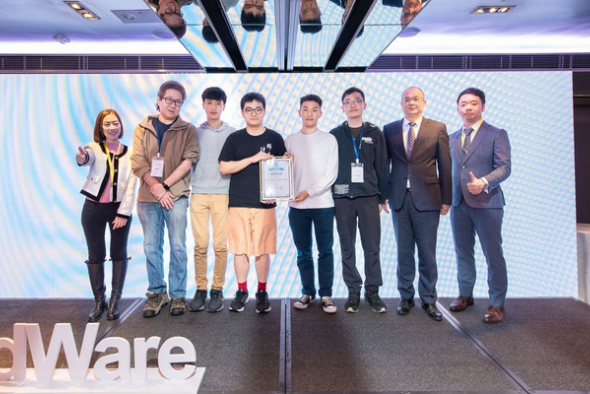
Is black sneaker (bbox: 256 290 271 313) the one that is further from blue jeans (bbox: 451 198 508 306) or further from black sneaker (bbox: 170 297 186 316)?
blue jeans (bbox: 451 198 508 306)

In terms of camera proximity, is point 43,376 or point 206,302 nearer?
point 43,376

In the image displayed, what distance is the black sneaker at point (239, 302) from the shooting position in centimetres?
367

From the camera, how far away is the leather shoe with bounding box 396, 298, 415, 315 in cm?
361

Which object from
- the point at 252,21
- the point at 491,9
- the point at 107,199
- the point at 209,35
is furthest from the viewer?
the point at 491,9

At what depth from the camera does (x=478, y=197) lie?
11.8 feet

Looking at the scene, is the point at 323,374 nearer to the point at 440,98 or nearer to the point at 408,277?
the point at 408,277

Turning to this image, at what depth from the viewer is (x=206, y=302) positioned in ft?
12.6

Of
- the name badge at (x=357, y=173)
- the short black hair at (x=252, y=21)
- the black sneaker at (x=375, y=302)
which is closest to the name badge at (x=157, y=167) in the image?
the short black hair at (x=252, y=21)

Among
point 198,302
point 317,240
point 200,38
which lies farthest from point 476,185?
point 198,302

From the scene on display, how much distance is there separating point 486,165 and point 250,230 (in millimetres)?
1956

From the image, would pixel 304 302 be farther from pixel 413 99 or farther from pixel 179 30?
pixel 179 30

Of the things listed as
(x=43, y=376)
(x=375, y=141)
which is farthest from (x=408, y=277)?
(x=43, y=376)

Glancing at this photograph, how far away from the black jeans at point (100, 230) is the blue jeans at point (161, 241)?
0.18 meters

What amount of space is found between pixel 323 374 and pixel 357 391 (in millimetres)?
255
